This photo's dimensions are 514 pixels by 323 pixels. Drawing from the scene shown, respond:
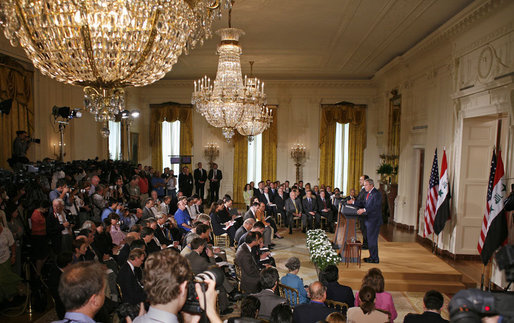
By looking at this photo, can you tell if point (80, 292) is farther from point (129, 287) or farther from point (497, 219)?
point (497, 219)

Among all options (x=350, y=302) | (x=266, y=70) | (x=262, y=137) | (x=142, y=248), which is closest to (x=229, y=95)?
(x=142, y=248)

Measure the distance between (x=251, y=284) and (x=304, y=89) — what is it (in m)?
12.5

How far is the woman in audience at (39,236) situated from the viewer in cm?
599

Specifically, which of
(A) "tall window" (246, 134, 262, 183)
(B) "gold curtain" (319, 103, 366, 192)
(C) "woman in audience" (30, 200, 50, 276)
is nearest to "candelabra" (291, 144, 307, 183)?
(B) "gold curtain" (319, 103, 366, 192)

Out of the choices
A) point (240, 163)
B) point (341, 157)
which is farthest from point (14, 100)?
point (341, 157)

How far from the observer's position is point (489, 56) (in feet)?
23.6

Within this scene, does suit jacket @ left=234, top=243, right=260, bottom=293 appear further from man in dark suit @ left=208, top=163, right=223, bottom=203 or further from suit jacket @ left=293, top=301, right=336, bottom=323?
man in dark suit @ left=208, top=163, right=223, bottom=203

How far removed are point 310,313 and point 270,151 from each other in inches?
534

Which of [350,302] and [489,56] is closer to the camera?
[350,302]

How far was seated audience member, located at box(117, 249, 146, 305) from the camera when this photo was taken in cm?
444

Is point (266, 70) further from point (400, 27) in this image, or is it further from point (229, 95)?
point (229, 95)

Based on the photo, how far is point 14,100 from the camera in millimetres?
8984

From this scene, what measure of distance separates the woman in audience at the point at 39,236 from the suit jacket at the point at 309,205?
24.7 feet

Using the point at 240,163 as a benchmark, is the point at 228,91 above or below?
above
